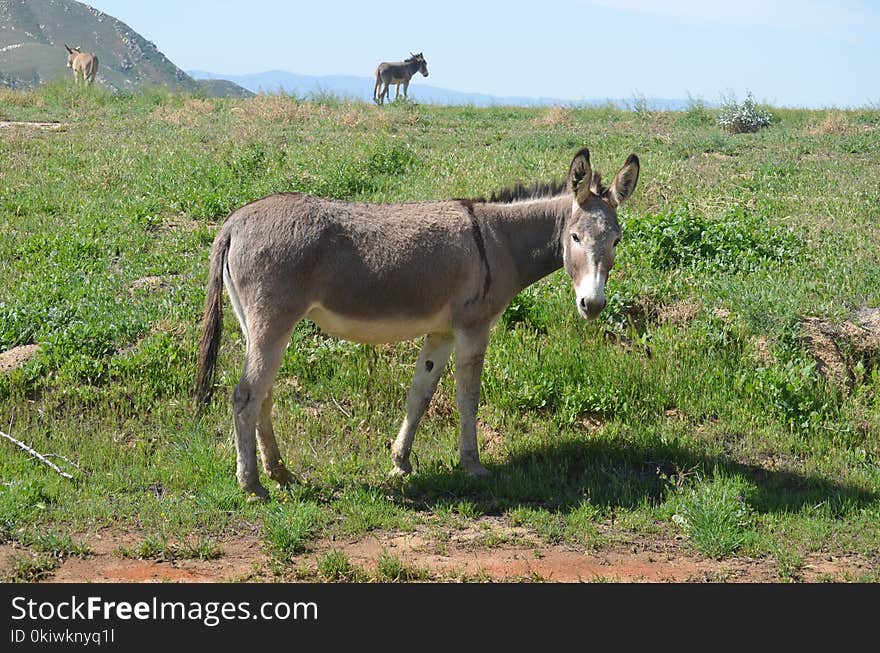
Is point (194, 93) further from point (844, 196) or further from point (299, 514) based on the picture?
point (299, 514)

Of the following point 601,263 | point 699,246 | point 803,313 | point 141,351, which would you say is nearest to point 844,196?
point 699,246

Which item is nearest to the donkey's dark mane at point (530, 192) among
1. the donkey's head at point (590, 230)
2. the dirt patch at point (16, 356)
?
the donkey's head at point (590, 230)

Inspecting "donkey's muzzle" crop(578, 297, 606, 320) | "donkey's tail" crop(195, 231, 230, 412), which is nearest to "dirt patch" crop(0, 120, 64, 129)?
"donkey's tail" crop(195, 231, 230, 412)

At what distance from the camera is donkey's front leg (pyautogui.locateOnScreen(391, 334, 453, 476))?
7.29 m

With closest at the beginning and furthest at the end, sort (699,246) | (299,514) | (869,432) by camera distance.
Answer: (299,514), (869,432), (699,246)

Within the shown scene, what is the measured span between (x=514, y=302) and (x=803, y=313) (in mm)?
2870

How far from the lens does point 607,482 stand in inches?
286

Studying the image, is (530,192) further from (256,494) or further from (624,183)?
(256,494)

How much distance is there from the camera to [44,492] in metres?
6.69

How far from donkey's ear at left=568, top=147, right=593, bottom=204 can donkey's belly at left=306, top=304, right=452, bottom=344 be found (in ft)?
4.39

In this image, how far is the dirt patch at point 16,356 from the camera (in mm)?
8711

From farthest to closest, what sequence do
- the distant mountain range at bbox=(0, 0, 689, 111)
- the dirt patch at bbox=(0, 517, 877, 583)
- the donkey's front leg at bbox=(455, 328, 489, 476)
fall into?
the distant mountain range at bbox=(0, 0, 689, 111) → the donkey's front leg at bbox=(455, 328, 489, 476) → the dirt patch at bbox=(0, 517, 877, 583)

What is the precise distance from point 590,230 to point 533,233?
0.59 m

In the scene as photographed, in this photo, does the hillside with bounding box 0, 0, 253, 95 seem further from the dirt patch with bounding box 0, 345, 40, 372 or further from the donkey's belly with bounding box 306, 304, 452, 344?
the donkey's belly with bounding box 306, 304, 452, 344
